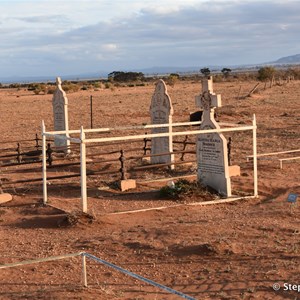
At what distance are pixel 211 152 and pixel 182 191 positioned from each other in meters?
1.06

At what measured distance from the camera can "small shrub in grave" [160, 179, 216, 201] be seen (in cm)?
1215

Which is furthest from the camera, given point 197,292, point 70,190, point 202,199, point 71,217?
point 70,190

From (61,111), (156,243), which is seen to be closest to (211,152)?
(156,243)

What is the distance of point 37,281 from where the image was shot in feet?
24.3

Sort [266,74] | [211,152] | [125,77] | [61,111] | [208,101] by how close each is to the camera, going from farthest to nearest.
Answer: [125,77] < [266,74] < [61,111] < [208,101] < [211,152]

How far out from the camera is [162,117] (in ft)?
51.7

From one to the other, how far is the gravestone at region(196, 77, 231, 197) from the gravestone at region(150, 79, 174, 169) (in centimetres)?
241

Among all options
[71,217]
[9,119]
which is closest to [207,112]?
[71,217]

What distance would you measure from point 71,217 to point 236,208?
3110mm

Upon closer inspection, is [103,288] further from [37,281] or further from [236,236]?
[236,236]

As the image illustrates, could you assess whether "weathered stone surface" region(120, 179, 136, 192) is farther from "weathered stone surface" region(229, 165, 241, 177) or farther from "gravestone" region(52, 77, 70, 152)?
"gravestone" region(52, 77, 70, 152)

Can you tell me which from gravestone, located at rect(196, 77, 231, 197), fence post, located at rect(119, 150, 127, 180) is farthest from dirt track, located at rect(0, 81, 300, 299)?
gravestone, located at rect(196, 77, 231, 197)

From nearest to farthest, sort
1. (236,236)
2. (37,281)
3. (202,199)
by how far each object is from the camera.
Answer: (37,281) → (236,236) → (202,199)

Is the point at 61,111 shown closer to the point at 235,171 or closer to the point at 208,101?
the point at 235,171
